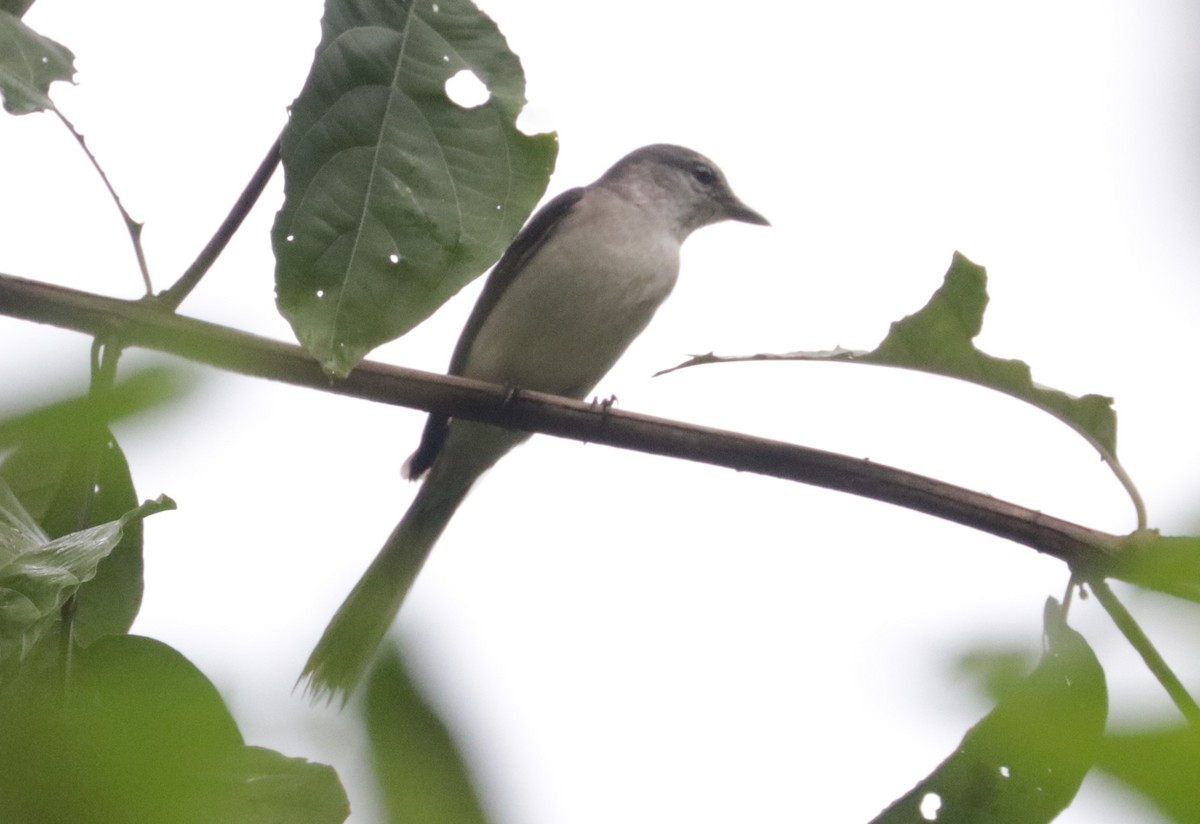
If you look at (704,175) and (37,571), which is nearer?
(37,571)

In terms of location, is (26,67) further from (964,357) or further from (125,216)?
(964,357)

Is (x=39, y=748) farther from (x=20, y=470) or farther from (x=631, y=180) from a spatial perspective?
(x=631, y=180)

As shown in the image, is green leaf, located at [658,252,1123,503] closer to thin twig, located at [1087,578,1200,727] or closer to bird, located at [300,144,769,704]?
thin twig, located at [1087,578,1200,727]

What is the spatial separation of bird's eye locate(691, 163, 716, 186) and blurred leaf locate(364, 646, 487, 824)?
19.5 ft

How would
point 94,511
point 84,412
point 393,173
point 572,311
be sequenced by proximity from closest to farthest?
point 84,412 → point 393,173 → point 94,511 → point 572,311

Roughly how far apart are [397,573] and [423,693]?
11.8 feet

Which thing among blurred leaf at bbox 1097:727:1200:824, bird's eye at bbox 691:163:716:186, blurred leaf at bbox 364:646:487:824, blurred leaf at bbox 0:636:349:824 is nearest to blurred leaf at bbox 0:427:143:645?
blurred leaf at bbox 0:636:349:824

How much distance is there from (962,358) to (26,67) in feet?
5.64

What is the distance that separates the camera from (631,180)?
6648mm

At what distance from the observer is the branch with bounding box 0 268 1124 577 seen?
1981mm

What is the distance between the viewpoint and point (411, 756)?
1066 millimetres

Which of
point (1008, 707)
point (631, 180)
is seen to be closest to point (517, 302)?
point (631, 180)

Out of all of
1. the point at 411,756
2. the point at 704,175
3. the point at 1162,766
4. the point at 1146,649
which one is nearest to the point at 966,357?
the point at 1146,649

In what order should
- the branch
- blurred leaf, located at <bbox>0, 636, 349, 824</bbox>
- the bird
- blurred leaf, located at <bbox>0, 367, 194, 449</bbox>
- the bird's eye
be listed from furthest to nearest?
the bird's eye < the bird < the branch < blurred leaf, located at <bbox>0, 367, 194, 449</bbox> < blurred leaf, located at <bbox>0, 636, 349, 824</bbox>
